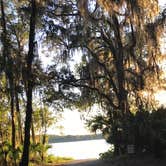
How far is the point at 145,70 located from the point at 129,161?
7866mm

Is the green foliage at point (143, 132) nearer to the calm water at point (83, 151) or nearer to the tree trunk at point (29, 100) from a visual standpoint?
the tree trunk at point (29, 100)

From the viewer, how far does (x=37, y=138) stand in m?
32.1

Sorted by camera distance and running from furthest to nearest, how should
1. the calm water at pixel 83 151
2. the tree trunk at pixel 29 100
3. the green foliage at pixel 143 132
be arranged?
1. the calm water at pixel 83 151
2. the tree trunk at pixel 29 100
3. the green foliage at pixel 143 132

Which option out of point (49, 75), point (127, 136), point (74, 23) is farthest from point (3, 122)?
point (127, 136)

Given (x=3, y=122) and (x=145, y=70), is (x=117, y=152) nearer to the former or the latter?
(x=145, y=70)

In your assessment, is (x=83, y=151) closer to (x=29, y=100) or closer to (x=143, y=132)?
(x=29, y=100)

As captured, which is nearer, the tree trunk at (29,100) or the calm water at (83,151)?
the tree trunk at (29,100)

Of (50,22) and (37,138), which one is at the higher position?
(50,22)

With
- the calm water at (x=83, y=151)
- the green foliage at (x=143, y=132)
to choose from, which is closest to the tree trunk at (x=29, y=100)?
the green foliage at (x=143, y=132)

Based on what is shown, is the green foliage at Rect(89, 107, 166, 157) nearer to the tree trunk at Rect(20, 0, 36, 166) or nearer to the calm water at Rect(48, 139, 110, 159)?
the tree trunk at Rect(20, 0, 36, 166)

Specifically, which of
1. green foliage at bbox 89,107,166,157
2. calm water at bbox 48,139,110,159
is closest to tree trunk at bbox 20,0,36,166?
green foliage at bbox 89,107,166,157

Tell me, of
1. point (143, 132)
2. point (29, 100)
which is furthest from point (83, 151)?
Answer: point (143, 132)

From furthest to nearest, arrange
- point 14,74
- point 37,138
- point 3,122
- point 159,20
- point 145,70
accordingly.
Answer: point 37,138 < point 3,122 < point 145,70 < point 159,20 < point 14,74

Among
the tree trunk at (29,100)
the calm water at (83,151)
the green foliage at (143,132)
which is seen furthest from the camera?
the calm water at (83,151)
